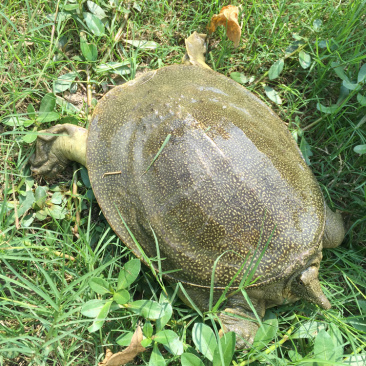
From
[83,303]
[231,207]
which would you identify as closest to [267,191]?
[231,207]

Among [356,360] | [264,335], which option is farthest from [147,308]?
[356,360]

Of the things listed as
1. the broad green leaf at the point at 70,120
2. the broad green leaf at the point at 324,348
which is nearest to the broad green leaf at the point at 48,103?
the broad green leaf at the point at 70,120

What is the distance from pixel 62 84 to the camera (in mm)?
3080

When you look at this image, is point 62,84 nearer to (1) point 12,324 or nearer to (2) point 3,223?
(2) point 3,223

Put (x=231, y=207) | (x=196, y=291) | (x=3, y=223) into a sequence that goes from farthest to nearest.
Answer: (x=3, y=223) → (x=196, y=291) → (x=231, y=207)

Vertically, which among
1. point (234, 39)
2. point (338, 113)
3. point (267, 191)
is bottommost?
point (267, 191)

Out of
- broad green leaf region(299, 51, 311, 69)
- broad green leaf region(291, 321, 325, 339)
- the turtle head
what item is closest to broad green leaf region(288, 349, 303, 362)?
broad green leaf region(291, 321, 325, 339)

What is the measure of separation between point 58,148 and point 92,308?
48.3 inches

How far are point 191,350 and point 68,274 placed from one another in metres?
1.02

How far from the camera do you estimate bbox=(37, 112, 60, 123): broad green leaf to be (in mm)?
2854

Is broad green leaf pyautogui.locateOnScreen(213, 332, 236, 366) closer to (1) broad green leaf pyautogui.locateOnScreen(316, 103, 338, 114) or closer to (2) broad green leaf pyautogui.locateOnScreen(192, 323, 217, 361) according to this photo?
(2) broad green leaf pyautogui.locateOnScreen(192, 323, 217, 361)

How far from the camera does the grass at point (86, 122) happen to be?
2.43 m

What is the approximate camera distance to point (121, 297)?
2.33 meters

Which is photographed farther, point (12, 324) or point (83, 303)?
point (12, 324)
